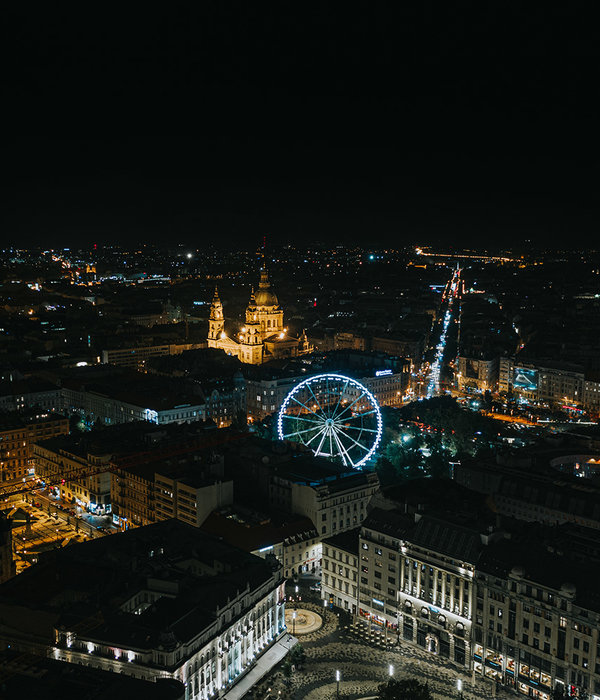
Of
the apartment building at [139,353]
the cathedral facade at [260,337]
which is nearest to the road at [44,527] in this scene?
the apartment building at [139,353]

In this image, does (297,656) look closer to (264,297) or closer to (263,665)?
(263,665)

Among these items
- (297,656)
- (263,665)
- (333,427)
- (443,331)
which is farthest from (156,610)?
(443,331)

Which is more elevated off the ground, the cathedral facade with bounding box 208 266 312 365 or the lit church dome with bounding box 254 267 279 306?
the lit church dome with bounding box 254 267 279 306

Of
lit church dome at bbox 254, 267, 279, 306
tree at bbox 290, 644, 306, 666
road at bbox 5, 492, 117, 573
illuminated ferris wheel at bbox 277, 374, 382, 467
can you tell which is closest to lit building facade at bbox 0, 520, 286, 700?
tree at bbox 290, 644, 306, 666

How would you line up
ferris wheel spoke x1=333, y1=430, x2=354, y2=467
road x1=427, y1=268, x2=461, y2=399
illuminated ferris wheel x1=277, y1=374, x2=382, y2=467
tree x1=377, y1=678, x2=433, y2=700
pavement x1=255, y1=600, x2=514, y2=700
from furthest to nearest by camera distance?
1. road x1=427, y1=268, x2=461, y2=399
2. illuminated ferris wheel x1=277, y1=374, x2=382, y2=467
3. ferris wheel spoke x1=333, y1=430, x2=354, y2=467
4. pavement x1=255, y1=600, x2=514, y2=700
5. tree x1=377, y1=678, x2=433, y2=700

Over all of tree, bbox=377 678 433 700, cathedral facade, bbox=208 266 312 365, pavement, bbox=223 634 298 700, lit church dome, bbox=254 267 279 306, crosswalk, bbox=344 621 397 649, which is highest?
lit church dome, bbox=254 267 279 306

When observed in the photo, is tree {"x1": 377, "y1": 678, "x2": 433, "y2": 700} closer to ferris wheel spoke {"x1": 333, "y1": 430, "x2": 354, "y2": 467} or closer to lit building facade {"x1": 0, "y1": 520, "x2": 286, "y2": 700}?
lit building facade {"x1": 0, "y1": 520, "x2": 286, "y2": 700}
